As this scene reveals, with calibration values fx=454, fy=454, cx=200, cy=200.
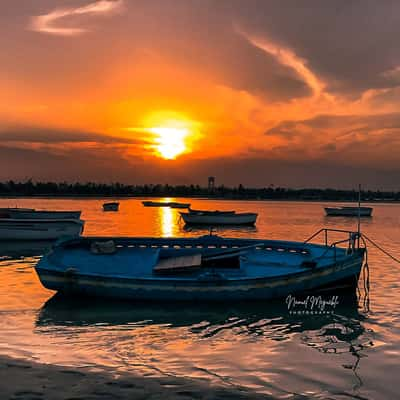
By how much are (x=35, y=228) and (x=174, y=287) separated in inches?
892

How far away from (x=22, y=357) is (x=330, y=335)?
7.17 metres

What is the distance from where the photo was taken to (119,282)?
533 inches

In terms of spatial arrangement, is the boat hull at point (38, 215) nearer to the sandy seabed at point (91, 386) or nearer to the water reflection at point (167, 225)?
the water reflection at point (167, 225)

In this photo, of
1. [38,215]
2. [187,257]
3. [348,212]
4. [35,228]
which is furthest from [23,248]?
[348,212]

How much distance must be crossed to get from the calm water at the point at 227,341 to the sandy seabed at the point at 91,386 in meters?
0.40

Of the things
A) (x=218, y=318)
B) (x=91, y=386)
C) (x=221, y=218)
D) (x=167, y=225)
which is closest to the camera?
(x=91, y=386)

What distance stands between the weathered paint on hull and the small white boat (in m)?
18.5

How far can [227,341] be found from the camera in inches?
421

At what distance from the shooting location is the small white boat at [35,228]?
32.5 meters

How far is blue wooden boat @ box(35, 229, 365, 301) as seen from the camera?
13.6m

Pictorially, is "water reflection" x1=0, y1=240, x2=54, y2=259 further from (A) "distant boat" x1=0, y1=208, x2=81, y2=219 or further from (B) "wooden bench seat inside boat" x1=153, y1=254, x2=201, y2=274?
(B) "wooden bench seat inside boat" x1=153, y1=254, x2=201, y2=274

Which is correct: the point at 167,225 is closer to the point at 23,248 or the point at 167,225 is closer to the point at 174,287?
the point at 23,248

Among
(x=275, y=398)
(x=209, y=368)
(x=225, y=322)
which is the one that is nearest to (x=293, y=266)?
(x=225, y=322)

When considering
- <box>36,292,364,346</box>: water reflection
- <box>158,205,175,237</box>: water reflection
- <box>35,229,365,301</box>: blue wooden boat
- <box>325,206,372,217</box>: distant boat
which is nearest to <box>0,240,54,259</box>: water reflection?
<box>35,229,365,301</box>: blue wooden boat
